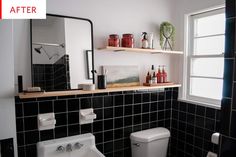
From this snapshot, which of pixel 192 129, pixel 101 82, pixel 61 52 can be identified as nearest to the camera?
pixel 61 52

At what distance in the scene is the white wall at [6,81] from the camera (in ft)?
4.81

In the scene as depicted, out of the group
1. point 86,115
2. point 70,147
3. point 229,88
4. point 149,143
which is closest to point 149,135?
point 149,143

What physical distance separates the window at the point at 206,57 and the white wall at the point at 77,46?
4.45 feet

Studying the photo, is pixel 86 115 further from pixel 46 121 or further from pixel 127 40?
pixel 127 40

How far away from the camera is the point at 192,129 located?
2.27 m

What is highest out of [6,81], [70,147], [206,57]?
[206,57]

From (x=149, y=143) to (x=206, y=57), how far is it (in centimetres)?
124

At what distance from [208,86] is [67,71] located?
1.68 meters

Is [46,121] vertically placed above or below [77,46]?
below

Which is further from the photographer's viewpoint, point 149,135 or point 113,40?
point 149,135

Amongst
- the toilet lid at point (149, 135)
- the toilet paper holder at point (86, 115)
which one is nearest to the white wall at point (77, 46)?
the toilet paper holder at point (86, 115)

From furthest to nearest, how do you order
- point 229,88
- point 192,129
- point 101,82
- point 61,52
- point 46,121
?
1. point 192,129
2. point 101,82
3. point 61,52
4. point 46,121
5. point 229,88

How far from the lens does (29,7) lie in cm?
156

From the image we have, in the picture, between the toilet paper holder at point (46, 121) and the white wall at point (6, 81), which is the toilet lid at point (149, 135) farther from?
the white wall at point (6, 81)
